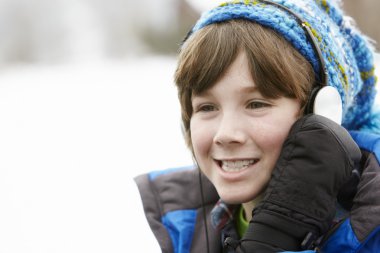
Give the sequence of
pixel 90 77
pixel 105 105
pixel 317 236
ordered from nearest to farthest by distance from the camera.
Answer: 1. pixel 317 236
2. pixel 105 105
3. pixel 90 77

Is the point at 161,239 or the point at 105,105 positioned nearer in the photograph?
the point at 161,239

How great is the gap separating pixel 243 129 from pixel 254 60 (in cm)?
20

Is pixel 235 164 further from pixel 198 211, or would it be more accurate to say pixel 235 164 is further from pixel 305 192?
pixel 198 211

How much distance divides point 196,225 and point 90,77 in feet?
12.9

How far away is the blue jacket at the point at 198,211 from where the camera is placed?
139 cm

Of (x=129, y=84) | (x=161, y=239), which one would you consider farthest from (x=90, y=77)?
(x=161, y=239)

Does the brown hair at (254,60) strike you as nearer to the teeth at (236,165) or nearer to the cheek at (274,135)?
the cheek at (274,135)

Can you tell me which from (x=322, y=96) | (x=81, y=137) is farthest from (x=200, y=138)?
(x=81, y=137)

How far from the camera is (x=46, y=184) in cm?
297

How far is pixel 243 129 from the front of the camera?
1484 mm

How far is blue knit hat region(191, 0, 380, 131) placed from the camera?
1.55 meters

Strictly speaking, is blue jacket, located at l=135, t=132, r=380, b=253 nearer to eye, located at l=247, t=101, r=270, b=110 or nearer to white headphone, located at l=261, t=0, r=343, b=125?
white headphone, located at l=261, t=0, r=343, b=125

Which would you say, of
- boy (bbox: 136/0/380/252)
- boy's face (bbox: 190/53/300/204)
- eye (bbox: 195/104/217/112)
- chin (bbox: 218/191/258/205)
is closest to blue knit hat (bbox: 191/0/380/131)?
boy (bbox: 136/0/380/252)

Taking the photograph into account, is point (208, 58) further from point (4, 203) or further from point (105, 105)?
point (105, 105)
